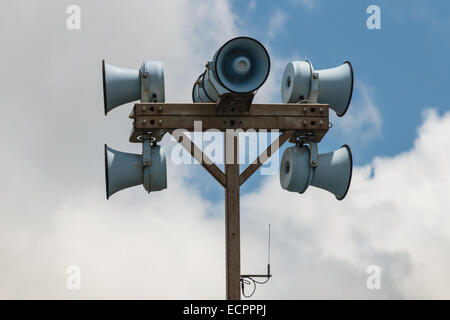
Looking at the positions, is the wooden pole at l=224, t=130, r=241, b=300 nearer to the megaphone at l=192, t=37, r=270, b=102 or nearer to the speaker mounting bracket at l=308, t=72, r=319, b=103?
the megaphone at l=192, t=37, r=270, b=102

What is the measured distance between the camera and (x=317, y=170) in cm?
1191

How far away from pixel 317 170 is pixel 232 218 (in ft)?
4.65

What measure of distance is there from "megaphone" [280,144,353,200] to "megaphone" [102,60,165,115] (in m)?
2.00

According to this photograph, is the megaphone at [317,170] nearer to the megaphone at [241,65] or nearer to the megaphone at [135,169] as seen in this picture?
the megaphone at [241,65]

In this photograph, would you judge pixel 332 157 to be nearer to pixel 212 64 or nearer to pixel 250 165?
pixel 250 165

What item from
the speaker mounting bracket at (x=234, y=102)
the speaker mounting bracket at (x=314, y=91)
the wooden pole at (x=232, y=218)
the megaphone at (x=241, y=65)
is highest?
the megaphone at (x=241, y=65)

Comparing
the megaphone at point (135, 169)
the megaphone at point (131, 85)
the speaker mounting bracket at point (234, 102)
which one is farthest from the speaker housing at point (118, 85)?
the speaker mounting bracket at point (234, 102)

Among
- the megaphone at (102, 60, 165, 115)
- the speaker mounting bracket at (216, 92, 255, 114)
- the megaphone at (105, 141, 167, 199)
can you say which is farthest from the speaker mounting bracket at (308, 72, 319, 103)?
the megaphone at (105, 141, 167, 199)

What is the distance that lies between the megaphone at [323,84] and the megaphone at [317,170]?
0.66 metres

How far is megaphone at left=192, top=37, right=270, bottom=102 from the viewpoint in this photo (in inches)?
436

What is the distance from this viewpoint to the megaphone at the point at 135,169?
1152 cm

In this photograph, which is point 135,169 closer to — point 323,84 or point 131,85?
point 131,85
